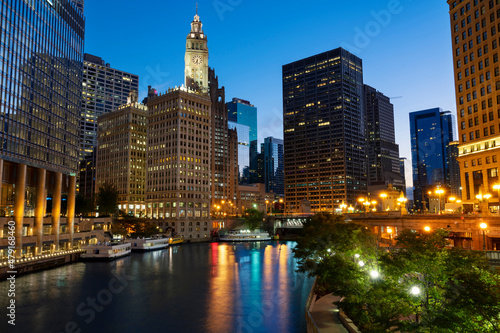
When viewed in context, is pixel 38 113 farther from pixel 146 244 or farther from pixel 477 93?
pixel 477 93

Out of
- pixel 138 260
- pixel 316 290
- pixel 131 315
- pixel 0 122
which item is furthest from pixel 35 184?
pixel 316 290

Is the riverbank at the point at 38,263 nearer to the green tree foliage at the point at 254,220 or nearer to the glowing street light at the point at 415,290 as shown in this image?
the glowing street light at the point at 415,290

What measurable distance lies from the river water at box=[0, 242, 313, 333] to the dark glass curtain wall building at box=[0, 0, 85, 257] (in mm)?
14295

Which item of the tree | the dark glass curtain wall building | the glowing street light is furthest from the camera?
the tree

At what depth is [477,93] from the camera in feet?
302

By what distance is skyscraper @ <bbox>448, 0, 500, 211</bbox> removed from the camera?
87100 millimetres

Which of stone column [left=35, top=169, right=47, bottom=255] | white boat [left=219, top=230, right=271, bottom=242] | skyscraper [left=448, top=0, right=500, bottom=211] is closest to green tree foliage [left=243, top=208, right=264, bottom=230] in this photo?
white boat [left=219, top=230, right=271, bottom=242]

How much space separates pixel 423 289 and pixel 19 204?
79943 millimetres

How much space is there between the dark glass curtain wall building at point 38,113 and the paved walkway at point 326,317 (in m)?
66.0

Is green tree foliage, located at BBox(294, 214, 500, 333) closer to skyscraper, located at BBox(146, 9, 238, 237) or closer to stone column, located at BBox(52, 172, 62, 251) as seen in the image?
stone column, located at BBox(52, 172, 62, 251)

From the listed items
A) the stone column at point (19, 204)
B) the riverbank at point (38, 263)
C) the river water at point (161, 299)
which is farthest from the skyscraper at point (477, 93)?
the stone column at point (19, 204)

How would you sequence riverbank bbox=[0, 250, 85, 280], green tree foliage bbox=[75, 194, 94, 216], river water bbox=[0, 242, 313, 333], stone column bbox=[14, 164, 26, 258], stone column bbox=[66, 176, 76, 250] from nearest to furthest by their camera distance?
1. river water bbox=[0, 242, 313, 333]
2. riverbank bbox=[0, 250, 85, 280]
3. stone column bbox=[14, 164, 26, 258]
4. stone column bbox=[66, 176, 76, 250]
5. green tree foliage bbox=[75, 194, 94, 216]

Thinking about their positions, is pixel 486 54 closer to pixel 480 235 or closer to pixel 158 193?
pixel 480 235

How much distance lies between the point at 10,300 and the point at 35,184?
4439 centimetres
